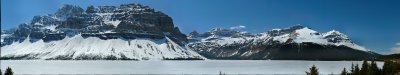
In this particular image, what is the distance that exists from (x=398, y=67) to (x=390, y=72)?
1870 centimetres

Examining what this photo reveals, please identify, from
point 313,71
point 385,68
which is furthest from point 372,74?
point 313,71

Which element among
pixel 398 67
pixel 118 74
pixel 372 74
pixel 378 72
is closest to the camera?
pixel 372 74

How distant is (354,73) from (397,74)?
16167 millimetres

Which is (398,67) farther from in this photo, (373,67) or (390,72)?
(373,67)

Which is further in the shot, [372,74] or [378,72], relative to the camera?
[378,72]

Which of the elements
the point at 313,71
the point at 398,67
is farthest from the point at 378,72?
the point at 313,71

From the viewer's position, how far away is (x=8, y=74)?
69.1 metres

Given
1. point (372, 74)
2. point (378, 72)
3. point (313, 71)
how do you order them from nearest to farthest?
point (313, 71) < point (372, 74) < point (378, 72)

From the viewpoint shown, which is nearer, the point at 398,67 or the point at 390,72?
the point at 390,72

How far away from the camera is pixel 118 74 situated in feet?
561

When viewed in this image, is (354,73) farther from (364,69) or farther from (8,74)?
(8,74)

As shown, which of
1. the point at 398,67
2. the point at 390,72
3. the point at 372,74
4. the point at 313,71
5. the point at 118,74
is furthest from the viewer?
the point at 118,74

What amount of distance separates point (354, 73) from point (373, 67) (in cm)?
404

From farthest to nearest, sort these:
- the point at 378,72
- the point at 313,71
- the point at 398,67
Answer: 1. the point at 398,67
2. the point at 378,72
3. the point at 313,71
